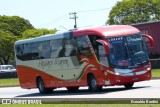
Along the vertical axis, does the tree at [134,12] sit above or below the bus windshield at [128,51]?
above

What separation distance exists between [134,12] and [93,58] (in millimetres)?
84140

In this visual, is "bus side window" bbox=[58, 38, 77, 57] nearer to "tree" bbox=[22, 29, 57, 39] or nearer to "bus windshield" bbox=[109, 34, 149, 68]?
"bus windshield" bbox=[109, 34, 149, 68]

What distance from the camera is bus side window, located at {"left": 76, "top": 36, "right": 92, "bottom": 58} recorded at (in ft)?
79.3

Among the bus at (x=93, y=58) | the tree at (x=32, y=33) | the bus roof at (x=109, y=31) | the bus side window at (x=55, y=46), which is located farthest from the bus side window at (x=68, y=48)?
the tree at (x=32, y=33)

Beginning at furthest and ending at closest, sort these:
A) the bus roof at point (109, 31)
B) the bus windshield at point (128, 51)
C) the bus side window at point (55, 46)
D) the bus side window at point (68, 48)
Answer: the bus side window at point (55, 46) → the bus side window at point (68, 48) → the bus roof at point (109, 31) → the bus windshield at point (128, 51)

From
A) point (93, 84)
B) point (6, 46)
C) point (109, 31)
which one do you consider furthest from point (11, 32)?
point (109, 31)

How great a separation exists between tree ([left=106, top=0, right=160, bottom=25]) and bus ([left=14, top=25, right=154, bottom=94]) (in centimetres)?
7879

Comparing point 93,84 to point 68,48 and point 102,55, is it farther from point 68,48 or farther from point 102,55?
A: point 68,48

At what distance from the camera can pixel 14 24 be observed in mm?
119250

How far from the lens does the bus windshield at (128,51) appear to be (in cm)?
2319

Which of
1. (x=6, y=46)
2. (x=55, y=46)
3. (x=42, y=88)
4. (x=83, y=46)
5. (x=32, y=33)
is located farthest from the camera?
(x=32, y=33)

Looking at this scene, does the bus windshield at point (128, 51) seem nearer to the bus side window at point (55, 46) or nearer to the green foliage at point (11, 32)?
the bus side window at point (55, 46)

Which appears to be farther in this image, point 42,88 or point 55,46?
point 42,88

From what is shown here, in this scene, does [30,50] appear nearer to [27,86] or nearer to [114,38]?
[27,86]
